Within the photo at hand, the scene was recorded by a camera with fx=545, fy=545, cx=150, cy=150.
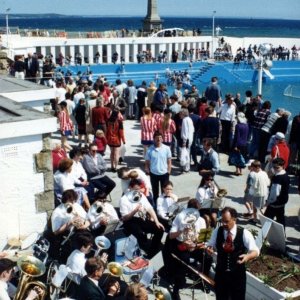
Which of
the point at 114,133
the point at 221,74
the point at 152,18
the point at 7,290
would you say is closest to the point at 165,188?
the point at 7,290

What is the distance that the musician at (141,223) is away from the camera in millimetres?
8156

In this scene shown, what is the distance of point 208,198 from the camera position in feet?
28.3

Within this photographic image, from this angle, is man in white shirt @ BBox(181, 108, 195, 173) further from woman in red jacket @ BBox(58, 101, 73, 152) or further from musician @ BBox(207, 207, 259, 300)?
musician @ BBox(207, 207, 259, 300)

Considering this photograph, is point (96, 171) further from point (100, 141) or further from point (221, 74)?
point (221, 74)

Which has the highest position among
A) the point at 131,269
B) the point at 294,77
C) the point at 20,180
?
the point at 20,180

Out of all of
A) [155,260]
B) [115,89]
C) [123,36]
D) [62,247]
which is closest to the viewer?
[62,247]

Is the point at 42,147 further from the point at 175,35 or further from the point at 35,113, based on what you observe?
the point at 175,35

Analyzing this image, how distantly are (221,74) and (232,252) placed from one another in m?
35.6

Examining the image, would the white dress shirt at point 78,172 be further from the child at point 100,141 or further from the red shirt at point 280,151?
the red shirt at point 280,151

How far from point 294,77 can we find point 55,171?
37.7m

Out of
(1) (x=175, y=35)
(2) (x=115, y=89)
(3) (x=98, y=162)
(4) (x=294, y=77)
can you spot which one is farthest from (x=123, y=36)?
(3) (x=98, y=162)

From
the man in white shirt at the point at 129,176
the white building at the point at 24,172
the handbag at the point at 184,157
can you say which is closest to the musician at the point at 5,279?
the white building at the point at 24,172

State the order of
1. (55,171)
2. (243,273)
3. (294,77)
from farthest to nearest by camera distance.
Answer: (294,77), (55,171), (243,273)

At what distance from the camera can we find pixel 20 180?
23.8 feet
